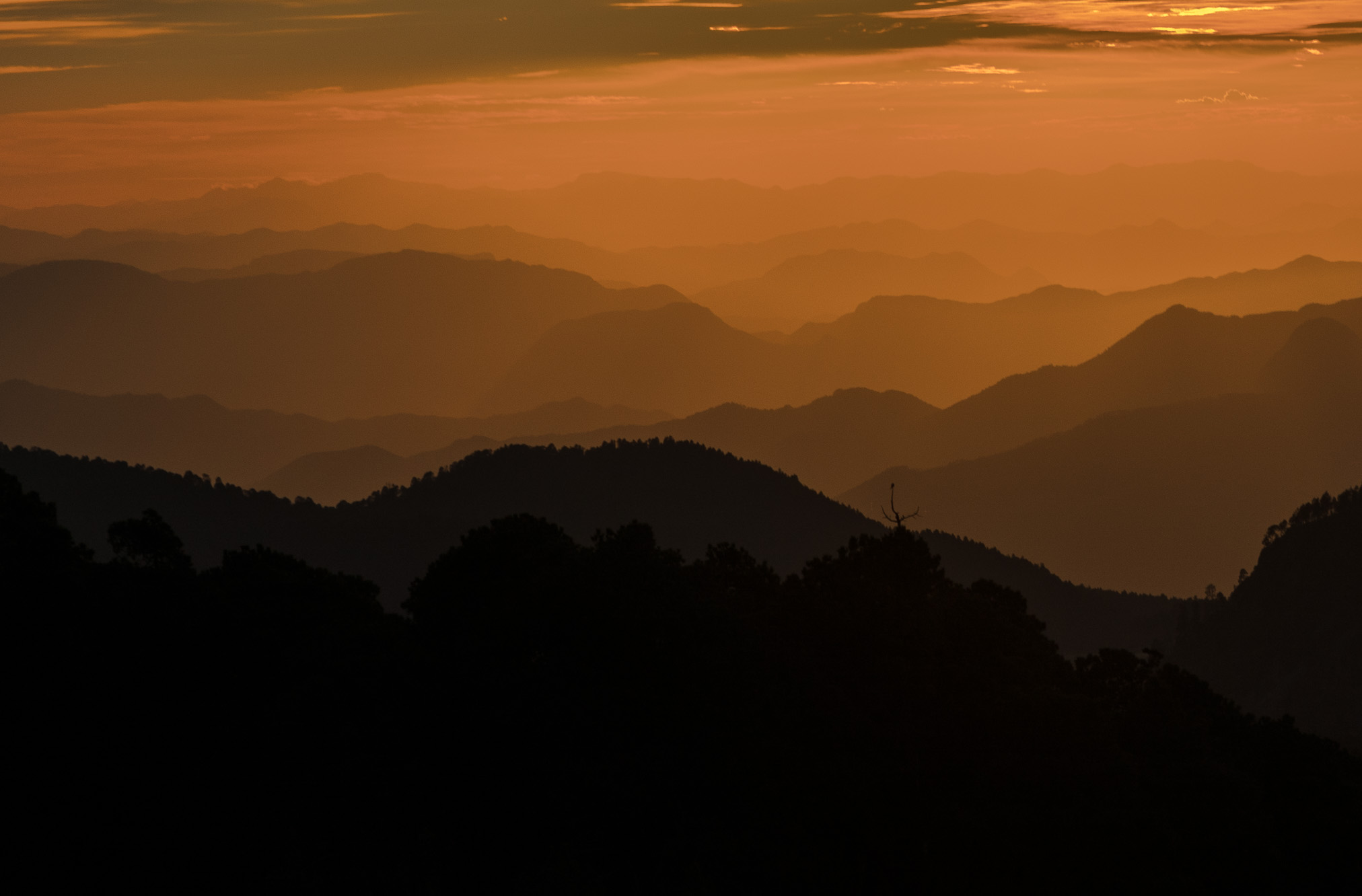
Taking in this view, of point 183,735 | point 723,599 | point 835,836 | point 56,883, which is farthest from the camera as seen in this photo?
point 723,599

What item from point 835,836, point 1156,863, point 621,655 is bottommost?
point 1156,863

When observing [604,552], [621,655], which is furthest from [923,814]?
[604,552]

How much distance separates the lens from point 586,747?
161ft

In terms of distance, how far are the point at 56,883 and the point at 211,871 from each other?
5016mm

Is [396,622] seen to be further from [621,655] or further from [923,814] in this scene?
[923,814]

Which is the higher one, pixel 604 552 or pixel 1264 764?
pixel 604 552

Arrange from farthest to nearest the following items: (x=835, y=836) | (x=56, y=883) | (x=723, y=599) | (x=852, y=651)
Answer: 1. (x=723, y=599)
2. (x=852, y=651)
3. (x=835, y=836)
4. (x=56, y=883)

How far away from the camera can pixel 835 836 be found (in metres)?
48.6

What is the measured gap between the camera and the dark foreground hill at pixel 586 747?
47531 mm

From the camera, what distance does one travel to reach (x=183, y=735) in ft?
172

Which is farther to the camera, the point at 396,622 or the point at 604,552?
the point at 396,622

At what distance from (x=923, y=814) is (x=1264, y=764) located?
25957 mm

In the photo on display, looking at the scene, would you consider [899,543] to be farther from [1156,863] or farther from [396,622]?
[396,622]

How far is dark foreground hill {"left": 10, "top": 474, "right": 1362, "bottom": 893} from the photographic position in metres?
47.5
